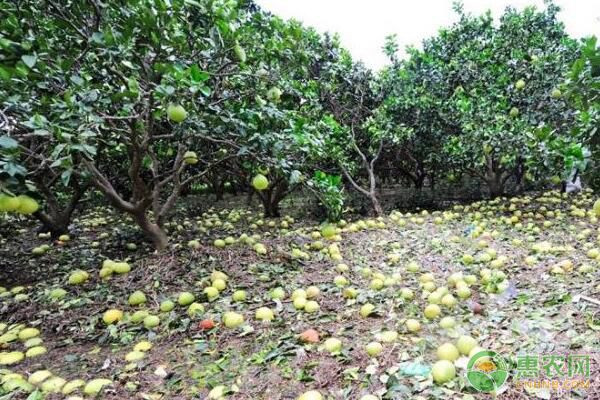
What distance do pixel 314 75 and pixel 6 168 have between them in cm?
686

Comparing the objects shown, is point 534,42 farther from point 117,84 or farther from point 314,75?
point 117,84

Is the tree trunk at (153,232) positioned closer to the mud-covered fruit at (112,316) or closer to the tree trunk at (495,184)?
the mud-covered fruit at (112,316)

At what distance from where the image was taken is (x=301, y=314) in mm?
3189

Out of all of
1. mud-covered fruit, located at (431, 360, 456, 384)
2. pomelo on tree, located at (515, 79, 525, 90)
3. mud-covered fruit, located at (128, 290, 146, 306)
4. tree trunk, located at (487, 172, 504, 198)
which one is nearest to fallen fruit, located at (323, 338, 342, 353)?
mud-covered fruit, located at (431, 360, 456, 384)

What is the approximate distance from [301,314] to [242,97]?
2.46m

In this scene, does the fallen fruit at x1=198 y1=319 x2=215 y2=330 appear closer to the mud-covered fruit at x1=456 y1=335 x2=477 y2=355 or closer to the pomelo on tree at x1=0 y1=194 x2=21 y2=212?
the pomelo on tree at x1=0 y1=194 x2=21 y2=212

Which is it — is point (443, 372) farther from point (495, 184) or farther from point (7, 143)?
point (495, 184)

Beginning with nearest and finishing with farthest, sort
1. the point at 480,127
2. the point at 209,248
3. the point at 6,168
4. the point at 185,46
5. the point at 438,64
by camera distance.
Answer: the point at 6,168, the point at 185,46, the point at 209,248, the point at 480,127, the point at 438,64

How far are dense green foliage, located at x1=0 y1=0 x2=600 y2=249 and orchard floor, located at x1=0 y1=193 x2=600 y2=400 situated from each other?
884 millimetres

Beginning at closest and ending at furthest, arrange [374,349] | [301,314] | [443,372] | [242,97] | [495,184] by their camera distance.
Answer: [443,372], [374,349], [301,314], [242,97], [495,184]

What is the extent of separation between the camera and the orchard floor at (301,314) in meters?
2.27

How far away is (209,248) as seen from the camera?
4.73m

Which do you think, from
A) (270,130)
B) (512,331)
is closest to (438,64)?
(270,130)

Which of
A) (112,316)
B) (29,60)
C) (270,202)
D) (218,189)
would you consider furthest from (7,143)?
(218,189)
